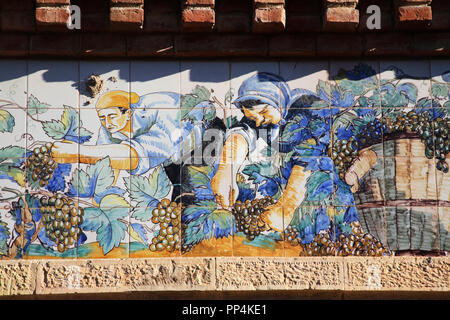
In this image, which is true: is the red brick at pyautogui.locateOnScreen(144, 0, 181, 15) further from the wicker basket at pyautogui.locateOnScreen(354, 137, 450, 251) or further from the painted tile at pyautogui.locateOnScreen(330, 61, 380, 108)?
the wicker basket at pyautogui.locateOnScreen(354, 137, 450, 251)

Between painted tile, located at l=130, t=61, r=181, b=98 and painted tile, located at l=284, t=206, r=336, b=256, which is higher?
painted tile, located at l=130, t=61, r=181, b=98

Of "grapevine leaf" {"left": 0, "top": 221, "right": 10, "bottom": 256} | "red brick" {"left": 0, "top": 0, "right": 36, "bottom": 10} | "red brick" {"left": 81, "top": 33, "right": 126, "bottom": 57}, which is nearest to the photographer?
"grapevine leaf" {"left": 0, "top": 221, "right": 10, "bottom": 256}

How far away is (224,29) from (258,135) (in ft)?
2.48

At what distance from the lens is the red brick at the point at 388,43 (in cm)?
605

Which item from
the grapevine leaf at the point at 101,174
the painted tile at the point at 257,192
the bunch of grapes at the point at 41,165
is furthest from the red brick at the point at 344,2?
the bunch of grapes at the point at 41,165

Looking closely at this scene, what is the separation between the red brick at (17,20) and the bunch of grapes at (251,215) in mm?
1848

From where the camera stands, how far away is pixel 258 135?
6.00m

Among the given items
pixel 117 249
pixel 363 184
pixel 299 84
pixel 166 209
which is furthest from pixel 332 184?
pixel 117 249

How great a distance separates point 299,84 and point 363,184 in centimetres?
82

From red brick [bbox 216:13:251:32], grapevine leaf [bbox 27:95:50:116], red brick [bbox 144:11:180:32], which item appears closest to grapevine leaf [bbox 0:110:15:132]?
grapevine leaf [bbox 27:95:50:116]

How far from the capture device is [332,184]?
5949 mm

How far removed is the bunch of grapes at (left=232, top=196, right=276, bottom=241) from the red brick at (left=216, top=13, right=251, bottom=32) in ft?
3.84

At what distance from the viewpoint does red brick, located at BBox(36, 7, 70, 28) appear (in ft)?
19.2

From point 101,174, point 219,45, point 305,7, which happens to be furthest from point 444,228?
point 101,174
